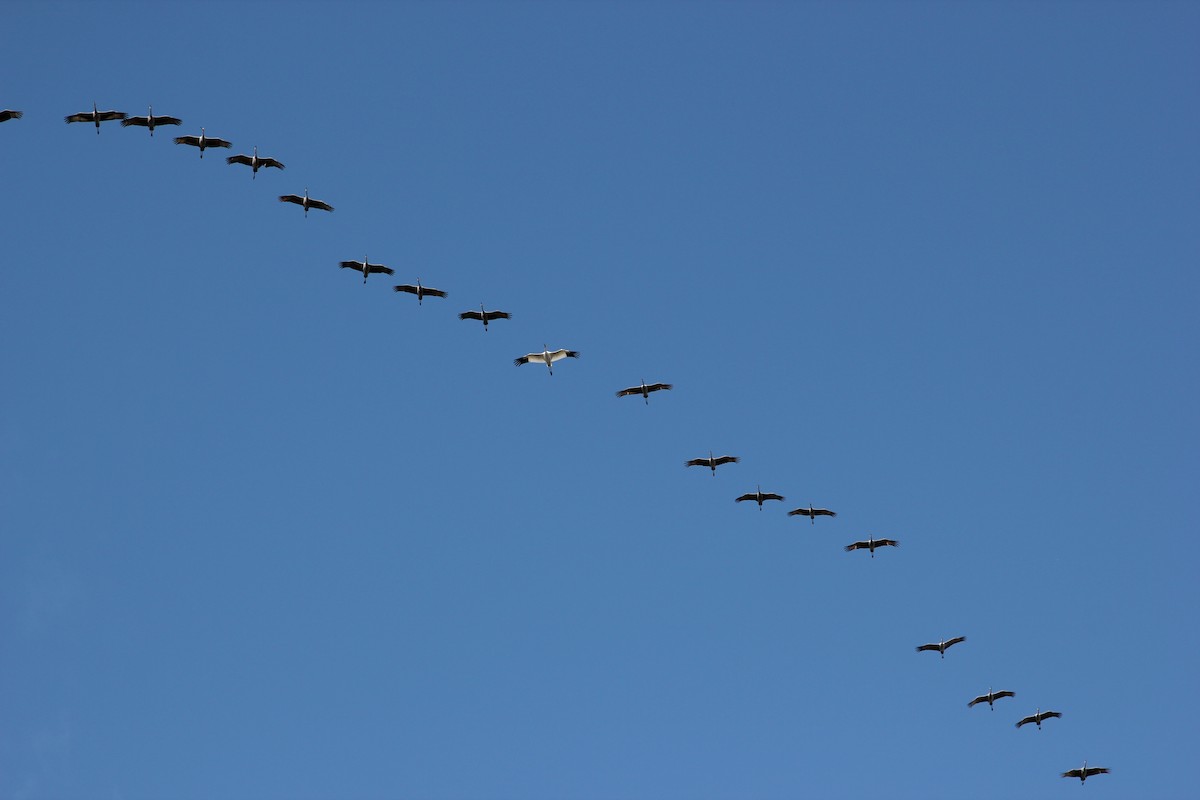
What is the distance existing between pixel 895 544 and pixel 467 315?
57949 millimetres

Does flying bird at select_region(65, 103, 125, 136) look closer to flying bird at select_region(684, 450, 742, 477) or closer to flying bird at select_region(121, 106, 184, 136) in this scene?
flying bird at select_region(121, 106, 184, 136)

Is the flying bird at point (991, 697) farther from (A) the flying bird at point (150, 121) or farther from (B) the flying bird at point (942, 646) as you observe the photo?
(A) the flying bird at point (150, 121)

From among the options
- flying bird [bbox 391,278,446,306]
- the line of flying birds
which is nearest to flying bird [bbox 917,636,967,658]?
the line of flying birds

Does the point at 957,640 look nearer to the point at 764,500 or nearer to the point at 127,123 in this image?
the point at 764,500

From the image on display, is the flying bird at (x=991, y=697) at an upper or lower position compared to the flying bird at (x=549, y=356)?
lower

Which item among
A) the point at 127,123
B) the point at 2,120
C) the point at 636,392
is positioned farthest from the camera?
the point at 636,392

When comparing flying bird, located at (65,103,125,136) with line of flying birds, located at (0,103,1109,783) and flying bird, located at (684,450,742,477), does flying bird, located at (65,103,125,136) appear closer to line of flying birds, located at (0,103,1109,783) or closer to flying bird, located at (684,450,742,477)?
line of flying birds, located at (0,103,1109,783)

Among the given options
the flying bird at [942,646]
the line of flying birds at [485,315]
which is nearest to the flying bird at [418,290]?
the line of flying birds at [485,315]

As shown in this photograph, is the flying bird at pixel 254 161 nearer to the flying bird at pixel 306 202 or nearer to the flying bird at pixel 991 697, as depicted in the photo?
the flying bird at pixel 306 202

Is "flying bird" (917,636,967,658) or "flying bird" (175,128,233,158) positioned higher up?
"flying bird" (175,128,233,158)

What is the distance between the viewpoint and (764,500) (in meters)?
172

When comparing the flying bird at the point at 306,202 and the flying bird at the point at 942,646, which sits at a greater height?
the flying bird at the point at 306,202

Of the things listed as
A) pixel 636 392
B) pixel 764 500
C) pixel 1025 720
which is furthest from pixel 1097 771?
pixel 636 392

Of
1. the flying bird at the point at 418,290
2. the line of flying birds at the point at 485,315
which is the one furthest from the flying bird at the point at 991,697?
the flying bird at the point at 418,290
